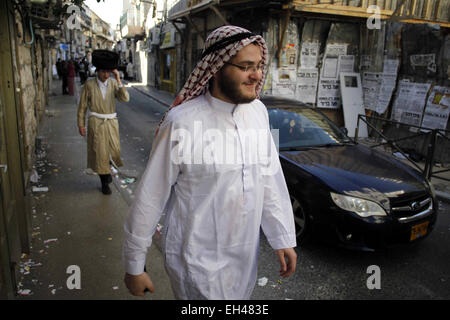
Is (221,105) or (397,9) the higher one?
(397,9)

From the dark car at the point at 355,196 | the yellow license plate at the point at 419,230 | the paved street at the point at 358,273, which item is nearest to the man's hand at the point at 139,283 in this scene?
the paved street at the point at 358,273

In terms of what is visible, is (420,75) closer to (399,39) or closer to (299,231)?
(399,39)

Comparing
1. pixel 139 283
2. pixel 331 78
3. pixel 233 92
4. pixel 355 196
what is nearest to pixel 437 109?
pixel 331 78

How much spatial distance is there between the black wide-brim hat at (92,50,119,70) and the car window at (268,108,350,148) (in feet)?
7.78

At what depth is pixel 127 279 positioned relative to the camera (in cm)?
174

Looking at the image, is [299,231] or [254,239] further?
[299,231]

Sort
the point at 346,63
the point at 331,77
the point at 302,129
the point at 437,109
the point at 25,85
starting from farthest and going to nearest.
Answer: the point at 331,77 → the point at 346,63 → the point at 437,109 → the point at 25,85 → the point at 302,129

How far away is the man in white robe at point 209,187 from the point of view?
5.63ft

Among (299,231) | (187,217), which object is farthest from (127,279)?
(299,231)

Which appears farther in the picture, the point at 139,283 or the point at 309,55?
the point at 309,55

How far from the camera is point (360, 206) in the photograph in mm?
3475

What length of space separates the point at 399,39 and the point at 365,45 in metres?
1.88

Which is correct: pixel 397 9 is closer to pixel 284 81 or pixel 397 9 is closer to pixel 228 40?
pixel 284 81

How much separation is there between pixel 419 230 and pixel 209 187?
292cm
